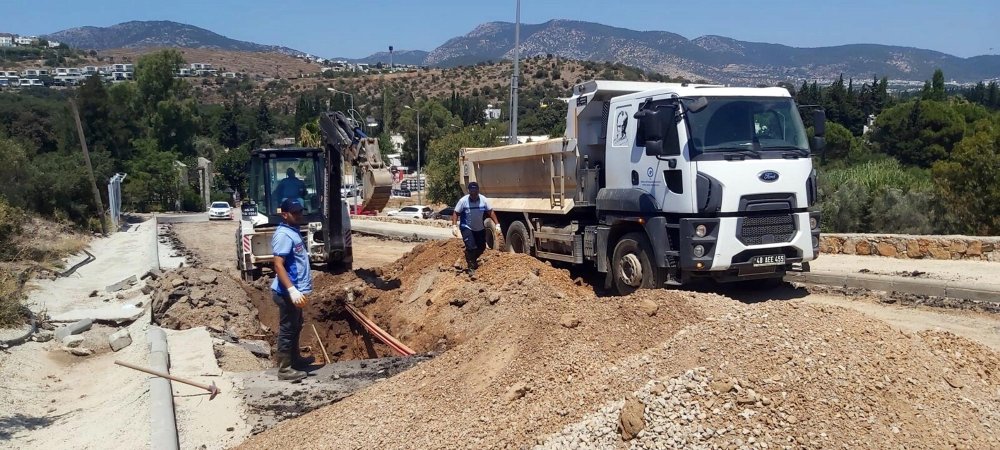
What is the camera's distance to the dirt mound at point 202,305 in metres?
11.8

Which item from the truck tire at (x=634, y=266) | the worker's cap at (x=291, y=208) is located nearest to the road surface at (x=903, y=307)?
the truck tire at (x=634, y=266)

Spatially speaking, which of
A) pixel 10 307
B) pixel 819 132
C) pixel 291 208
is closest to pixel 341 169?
pixel 291 208

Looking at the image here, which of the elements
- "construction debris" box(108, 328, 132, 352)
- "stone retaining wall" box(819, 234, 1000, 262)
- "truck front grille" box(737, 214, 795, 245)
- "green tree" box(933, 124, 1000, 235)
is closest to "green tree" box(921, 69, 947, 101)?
"green tree" box(933, 124, 1000, 235)

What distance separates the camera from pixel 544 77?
12506 centimetres

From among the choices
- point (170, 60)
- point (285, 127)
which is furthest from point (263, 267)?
point (285, 127)

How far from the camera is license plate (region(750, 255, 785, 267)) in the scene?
33.6 feet

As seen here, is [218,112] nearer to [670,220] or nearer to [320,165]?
[320,165]

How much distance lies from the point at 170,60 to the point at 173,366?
75.3 metres

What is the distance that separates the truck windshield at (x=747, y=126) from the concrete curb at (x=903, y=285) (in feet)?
8.32

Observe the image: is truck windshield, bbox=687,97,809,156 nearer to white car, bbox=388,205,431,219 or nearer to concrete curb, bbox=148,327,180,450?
concrete curb, bbox=148,327,180,450

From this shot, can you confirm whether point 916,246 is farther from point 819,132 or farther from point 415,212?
point 415,212

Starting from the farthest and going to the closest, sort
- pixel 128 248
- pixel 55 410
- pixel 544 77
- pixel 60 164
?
1. pixel 544 77
2. pixel 60 164
3. pixel 128 248
4. pixel 55 410

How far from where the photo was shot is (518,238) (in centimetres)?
1476

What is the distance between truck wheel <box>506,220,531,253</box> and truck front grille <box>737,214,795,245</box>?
476 centimetres
